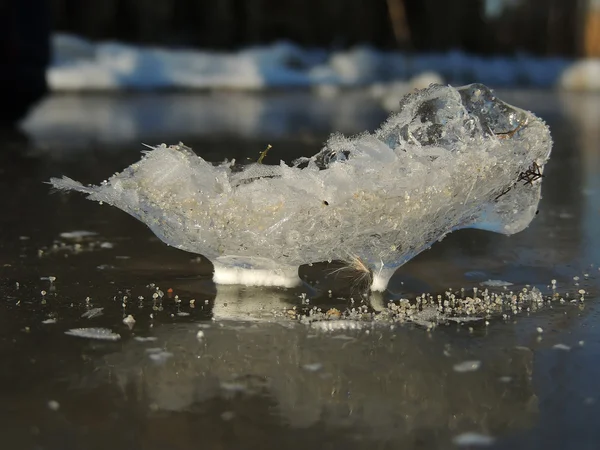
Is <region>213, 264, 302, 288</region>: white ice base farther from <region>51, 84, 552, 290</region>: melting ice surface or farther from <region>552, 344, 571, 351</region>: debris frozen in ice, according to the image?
<region>552, 344, 571, 351</region>: debris frozen in ice

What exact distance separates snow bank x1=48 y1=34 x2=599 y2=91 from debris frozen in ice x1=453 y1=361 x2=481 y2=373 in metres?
12.6

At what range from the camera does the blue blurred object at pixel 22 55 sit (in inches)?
433

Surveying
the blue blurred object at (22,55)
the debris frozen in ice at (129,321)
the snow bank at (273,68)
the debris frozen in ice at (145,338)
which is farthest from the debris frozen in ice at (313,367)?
the snow bank at (273,68)

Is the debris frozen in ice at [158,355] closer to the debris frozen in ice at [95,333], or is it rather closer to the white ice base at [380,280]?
the debris frozen in ice at [95,333]

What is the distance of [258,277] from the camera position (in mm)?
2951

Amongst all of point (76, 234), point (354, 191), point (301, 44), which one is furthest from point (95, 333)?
point (301, 44)

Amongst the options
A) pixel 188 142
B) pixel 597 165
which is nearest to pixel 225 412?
pixel 597 165

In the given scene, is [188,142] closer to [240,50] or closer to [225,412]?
[225,412]

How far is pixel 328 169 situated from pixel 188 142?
190 inches

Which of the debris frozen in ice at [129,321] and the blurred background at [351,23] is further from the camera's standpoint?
the blurred background at [351,23]

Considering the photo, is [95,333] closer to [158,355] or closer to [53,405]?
[158,355]

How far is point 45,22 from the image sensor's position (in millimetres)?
13219

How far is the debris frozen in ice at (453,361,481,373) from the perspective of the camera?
2209 mm

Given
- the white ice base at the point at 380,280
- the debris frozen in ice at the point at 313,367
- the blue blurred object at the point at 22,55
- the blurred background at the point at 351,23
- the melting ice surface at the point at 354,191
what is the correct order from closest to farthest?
the debris frozen in ice at the point at 313,367 → the melting ice surface at the point at 354,191 → the white ice base at the point at 380,280 → the blue blurred object at the point at 22,55 → the blurred background at the point at 351,23
